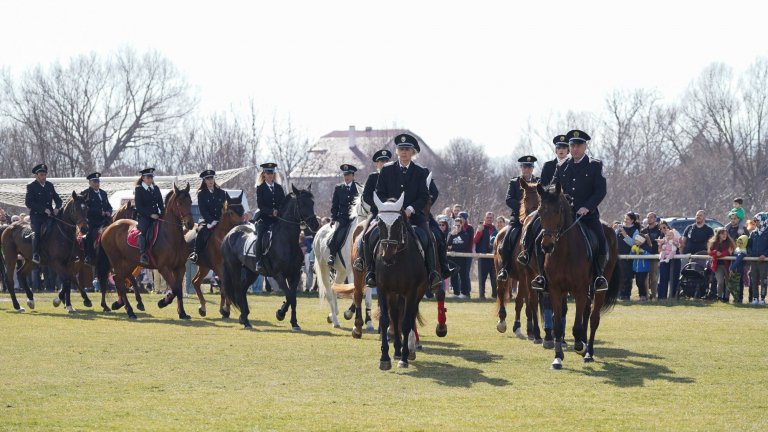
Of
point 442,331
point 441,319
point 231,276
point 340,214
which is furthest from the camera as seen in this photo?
point 231,276

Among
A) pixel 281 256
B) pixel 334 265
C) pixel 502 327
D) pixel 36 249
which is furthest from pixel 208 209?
pixel 502 327

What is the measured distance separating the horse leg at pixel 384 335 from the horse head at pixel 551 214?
208 centimetres

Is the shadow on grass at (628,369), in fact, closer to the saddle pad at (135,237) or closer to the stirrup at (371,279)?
the stirrup at (371,279)

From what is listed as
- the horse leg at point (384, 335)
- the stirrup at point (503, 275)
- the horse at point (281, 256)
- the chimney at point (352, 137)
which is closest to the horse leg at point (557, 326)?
the horse leg at point (384, 335)

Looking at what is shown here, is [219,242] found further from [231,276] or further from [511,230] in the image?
[511,230]

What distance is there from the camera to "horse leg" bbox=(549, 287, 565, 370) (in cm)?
1392

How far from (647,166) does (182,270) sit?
172ft

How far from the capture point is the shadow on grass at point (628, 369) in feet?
42.4

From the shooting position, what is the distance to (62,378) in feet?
43.8

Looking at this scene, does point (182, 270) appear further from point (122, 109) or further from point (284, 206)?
point (122, 109)

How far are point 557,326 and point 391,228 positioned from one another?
7.82ft

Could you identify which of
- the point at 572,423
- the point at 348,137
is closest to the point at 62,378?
the point at 572,423

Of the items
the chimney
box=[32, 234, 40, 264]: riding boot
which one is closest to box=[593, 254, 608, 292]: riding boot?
box=[32, 234, 40, 264]: riding boot

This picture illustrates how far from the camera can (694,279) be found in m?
28.2
